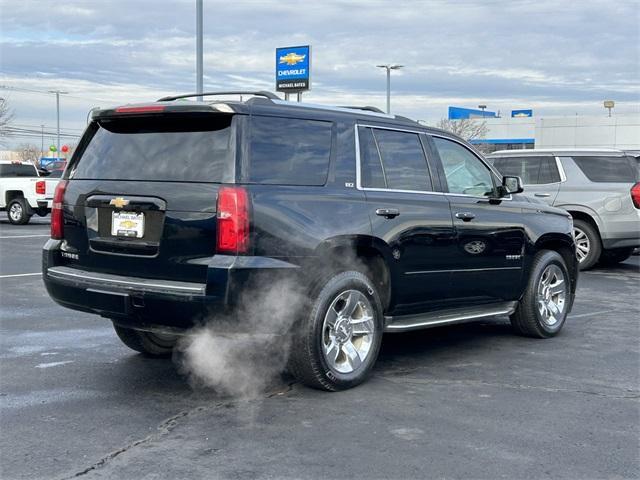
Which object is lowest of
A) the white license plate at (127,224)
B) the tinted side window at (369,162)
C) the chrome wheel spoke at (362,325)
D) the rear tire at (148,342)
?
the rear tire at (148,342)

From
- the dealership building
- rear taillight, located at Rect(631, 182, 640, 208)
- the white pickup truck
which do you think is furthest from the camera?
the dealership building

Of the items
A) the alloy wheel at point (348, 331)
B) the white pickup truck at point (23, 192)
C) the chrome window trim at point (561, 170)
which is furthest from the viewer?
the white pickup truck at point (23, 192)

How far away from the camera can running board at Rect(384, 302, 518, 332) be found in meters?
6.00

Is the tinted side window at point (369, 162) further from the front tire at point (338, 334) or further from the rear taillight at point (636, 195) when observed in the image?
the rear taillight at point (636, 195)

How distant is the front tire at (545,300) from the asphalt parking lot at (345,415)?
7.0 inches

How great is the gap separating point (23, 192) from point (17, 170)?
3.04 ft

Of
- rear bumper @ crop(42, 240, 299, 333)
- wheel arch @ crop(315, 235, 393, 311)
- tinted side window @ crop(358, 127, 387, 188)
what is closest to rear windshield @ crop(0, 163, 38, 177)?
rear bumper @ crop(42, 240, 299, 333)

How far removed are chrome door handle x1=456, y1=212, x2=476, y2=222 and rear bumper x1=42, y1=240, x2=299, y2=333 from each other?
183 centimetres

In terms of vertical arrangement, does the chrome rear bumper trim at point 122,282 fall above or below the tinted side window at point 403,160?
below

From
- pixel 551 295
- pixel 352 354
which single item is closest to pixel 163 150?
pixel 352 354

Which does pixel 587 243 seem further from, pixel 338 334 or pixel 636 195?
pixel 338 334

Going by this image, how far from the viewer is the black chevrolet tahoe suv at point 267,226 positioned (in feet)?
16.2

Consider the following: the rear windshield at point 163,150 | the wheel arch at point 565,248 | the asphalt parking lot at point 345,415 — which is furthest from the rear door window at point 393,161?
the wheel arch at point 565,248

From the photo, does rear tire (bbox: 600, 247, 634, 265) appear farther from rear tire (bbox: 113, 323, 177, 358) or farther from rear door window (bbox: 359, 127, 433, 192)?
rear tire (bbox: 113, 323, 177, 358)
